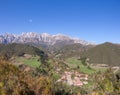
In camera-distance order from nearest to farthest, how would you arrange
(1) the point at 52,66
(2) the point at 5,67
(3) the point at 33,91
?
(3) the point at 33,91
(2) the point at 5,67
(1) the point at 52,66

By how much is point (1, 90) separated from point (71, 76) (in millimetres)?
96846

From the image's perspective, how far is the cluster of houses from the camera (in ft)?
511

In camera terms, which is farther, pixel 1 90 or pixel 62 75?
pixel 62 75

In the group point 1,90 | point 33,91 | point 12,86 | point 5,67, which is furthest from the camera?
point 5,67

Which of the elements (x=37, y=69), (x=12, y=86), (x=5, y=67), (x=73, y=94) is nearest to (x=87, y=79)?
(x=37, y=69)

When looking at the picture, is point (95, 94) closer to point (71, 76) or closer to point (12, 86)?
point (12, 86)

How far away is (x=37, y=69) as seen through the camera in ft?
563

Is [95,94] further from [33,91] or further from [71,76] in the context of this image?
[71,76]

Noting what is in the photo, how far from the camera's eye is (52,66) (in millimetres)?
194000

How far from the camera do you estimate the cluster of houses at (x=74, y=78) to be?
15582 cm

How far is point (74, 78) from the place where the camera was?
166250mm

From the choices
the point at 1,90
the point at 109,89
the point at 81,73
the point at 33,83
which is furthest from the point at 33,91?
the point at 81,73

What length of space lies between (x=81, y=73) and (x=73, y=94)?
6382 centimetres

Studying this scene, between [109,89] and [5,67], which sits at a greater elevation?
[5,67]
